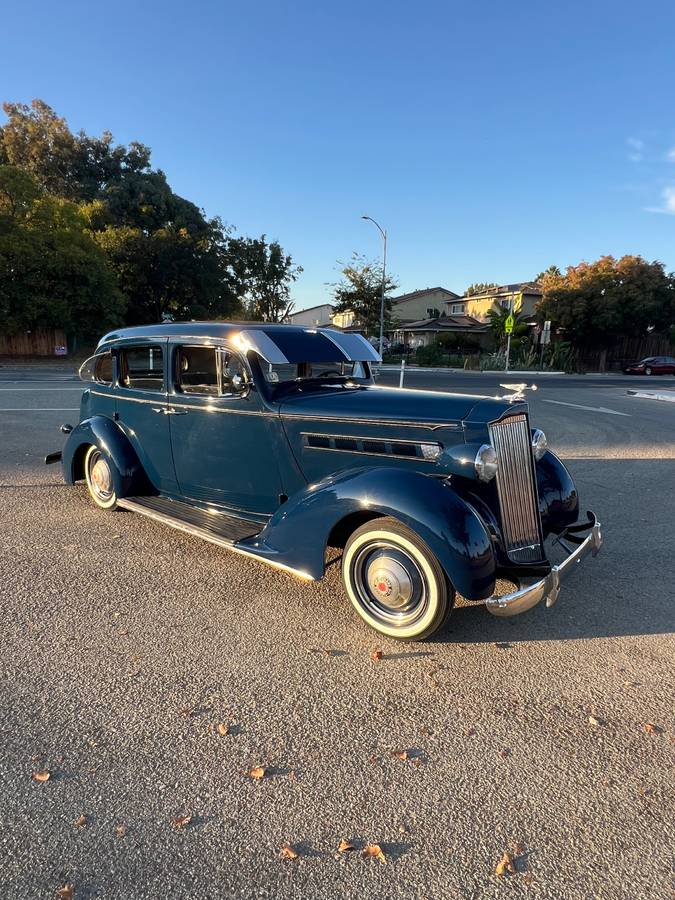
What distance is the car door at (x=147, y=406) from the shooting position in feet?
15.6

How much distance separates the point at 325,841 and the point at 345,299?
136 ft

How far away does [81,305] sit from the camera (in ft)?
90.3

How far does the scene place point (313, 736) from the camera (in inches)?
98.0

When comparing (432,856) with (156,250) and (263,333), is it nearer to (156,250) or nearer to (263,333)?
(263,333)

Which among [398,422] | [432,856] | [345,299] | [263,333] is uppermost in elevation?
[345,299]

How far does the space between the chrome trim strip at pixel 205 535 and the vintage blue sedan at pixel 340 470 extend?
0.01 metres

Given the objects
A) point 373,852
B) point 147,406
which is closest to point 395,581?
point 373,852

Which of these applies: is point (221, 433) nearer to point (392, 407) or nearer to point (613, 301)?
point (392, 407)

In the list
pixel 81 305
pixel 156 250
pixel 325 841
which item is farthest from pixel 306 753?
pixel 156 250

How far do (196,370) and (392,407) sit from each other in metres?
1.81

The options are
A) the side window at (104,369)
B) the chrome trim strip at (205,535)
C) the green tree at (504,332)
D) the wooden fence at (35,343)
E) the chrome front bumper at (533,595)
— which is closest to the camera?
the chrome front bumper at (533,595)

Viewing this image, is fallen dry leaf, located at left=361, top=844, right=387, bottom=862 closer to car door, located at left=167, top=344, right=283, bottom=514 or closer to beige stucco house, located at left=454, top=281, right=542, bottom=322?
car door, located at left=167, top=344, right=283, bottom=514

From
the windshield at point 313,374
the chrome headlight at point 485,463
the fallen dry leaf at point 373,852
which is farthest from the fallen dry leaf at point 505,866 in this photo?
the windshield at point 313,374

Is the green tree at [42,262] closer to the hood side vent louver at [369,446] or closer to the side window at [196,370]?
the side window at [196,370]
